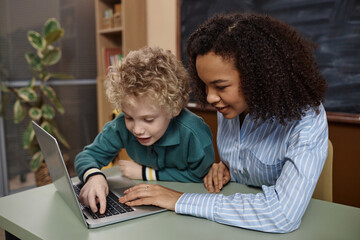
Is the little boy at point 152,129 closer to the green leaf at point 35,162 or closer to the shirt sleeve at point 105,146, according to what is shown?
the shirt sleeve at point 105,146

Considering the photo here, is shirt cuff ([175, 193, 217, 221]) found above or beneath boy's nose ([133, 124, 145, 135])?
beneath

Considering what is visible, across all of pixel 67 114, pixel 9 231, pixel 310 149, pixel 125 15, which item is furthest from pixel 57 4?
pixel 310 149

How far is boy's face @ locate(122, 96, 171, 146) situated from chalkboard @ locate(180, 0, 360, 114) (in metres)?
1.34

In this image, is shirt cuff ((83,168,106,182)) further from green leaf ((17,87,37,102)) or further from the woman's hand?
green leaf ((17,87,37,102))

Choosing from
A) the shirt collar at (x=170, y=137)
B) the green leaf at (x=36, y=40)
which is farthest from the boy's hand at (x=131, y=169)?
the green leaf at (x=36, y=40)

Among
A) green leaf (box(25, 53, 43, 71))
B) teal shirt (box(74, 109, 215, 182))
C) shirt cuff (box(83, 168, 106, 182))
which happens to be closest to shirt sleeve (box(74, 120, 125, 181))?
teal shirt (box(74, 109, 215, 182))

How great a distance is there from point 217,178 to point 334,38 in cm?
143

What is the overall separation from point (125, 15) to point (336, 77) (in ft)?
6.42

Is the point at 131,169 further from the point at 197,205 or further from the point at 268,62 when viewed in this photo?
the point at 268,62

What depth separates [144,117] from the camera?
112cm

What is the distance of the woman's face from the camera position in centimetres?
90

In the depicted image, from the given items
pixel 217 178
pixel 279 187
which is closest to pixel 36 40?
pixel 217 178

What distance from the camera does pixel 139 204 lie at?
94 cm

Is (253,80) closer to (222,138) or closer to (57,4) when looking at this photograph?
(222,138)
